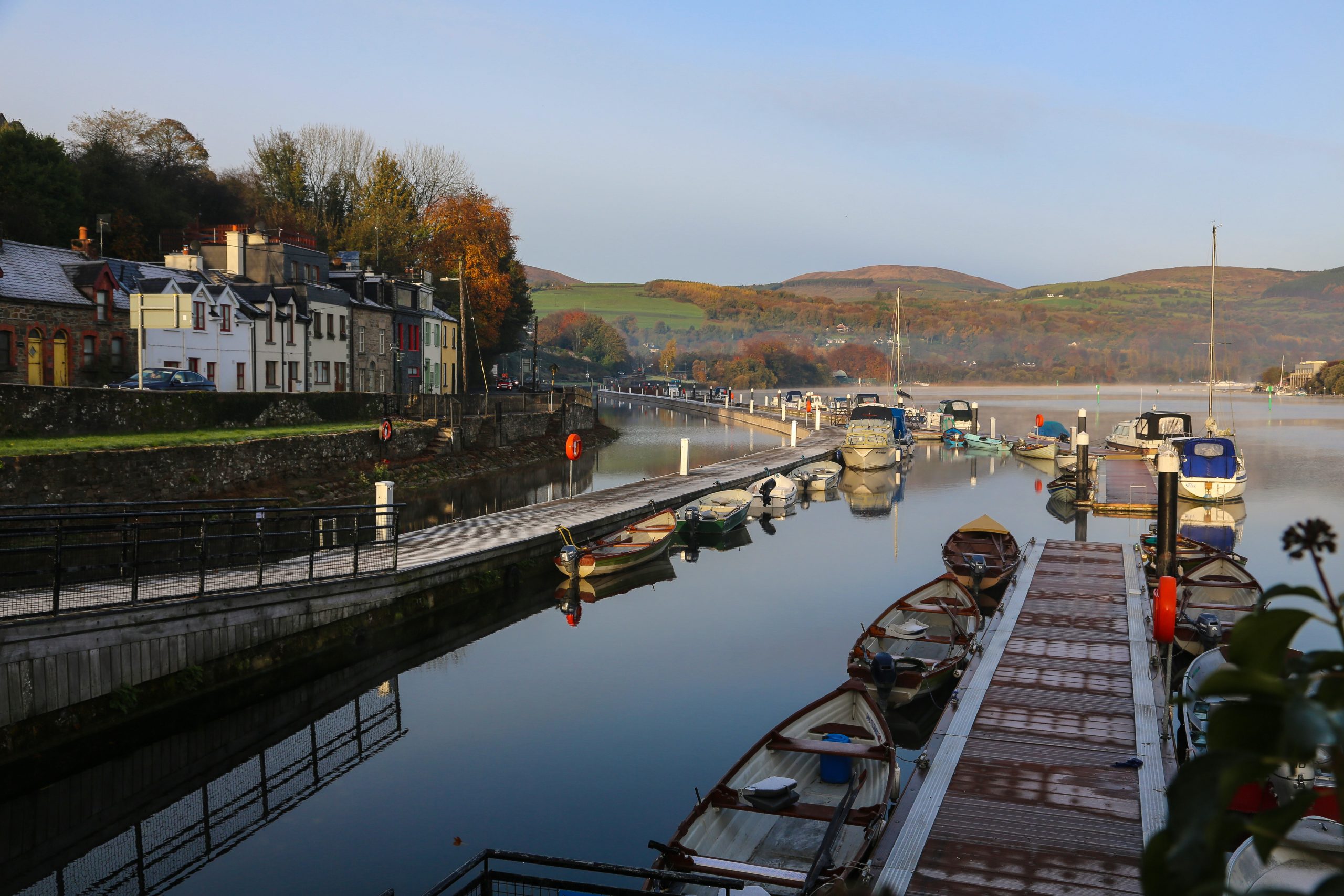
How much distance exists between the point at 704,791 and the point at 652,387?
475ft

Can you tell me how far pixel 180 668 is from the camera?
17.0 metres

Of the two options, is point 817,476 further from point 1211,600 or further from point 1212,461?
point 1211,600

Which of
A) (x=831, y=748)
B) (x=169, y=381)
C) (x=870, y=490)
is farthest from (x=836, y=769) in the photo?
(x=870, y=490)

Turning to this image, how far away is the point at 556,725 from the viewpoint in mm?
19531

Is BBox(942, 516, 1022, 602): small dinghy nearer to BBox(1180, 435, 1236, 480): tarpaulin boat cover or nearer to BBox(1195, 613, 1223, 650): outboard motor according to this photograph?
BBox(1195, 613, 1223, 650): outboard motor

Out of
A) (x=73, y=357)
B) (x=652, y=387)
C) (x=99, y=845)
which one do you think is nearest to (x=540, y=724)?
(x=99, y=845)

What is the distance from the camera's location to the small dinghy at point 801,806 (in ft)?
35.9

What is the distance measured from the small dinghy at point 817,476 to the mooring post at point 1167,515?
2599 cm

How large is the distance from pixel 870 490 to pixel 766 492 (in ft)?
37.2

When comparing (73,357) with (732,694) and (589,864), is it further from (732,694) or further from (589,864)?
(589,864)

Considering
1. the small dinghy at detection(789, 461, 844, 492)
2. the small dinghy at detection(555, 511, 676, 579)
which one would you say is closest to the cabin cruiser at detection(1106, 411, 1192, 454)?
the small dinghy at detection(789, 461, 844, 492)

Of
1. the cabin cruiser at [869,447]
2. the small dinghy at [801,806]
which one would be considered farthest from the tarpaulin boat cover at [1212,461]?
the small dinghy at [801,806]

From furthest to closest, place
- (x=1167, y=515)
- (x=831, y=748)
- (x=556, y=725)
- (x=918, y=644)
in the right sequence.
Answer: (x=1167, y=515), (x=918, y=644), (x=556, y=725), (x=831, y=748)

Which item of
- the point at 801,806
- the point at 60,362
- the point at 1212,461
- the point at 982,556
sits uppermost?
the point at 60,362
